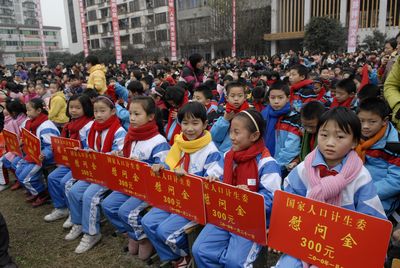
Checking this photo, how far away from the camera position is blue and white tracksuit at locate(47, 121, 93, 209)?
12.6 feet

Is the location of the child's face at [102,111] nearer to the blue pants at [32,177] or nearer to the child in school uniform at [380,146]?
the blue pants at [32,177]

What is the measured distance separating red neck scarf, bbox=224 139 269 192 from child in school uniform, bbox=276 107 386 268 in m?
0.44

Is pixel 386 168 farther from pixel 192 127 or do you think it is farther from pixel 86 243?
pixel 86 243

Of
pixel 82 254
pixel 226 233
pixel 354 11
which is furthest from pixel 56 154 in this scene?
pixel 354 11

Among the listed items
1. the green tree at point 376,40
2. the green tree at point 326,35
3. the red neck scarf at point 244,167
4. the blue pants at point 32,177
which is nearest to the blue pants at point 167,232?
the red neck scarf at point 244,167

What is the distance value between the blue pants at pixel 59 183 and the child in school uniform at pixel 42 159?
1.11 ft

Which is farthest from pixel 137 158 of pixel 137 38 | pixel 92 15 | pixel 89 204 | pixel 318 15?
pixel 92 15

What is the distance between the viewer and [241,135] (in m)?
2.48

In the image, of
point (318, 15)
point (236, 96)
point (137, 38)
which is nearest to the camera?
point (236, 96)

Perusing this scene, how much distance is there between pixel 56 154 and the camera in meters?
3.94

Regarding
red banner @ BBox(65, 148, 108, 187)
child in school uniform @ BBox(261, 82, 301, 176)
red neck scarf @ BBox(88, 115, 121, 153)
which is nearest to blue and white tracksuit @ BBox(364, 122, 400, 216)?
child in school uniform @ BBox(261, 82, 301, 176)

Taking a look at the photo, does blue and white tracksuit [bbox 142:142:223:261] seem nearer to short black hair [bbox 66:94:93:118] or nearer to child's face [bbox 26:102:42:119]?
short black hair [bbox 66:94:93:118]

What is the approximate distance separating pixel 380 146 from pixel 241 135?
106cm

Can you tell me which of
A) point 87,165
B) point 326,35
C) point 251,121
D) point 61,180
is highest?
point 326,35
